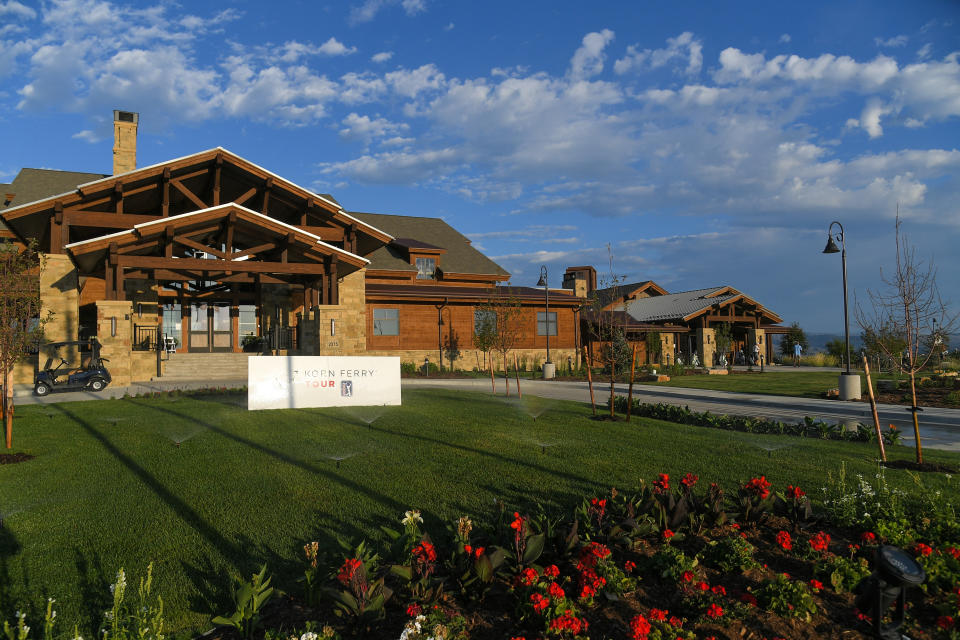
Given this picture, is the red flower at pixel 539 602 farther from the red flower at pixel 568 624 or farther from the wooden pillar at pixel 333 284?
the wooden pillar at pixel 333 284

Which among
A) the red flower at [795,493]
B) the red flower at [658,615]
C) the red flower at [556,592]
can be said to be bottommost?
the red flower at [658,615]

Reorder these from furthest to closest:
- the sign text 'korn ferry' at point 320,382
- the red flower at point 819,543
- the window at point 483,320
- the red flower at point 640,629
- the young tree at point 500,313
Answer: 1. the window at point 483,320
2. the young tree at point 500,313
3. the sign text 'korn ferry' at point 320,382
4. the red flower at point 819,543
5. the red flower at point 640,629

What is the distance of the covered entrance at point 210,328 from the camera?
28562mm

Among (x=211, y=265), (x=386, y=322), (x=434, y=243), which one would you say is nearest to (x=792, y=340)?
(x=434, y=243)

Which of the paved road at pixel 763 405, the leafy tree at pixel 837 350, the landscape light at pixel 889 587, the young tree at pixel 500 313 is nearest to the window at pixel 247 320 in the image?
the paved road at pixel 763 405

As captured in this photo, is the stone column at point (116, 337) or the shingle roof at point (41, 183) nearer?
the stone column at point (116, 337)

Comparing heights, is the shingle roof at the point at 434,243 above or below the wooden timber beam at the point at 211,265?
above

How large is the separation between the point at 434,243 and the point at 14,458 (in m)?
31.3

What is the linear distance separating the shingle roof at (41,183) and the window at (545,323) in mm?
25658

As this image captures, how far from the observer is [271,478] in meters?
7.29

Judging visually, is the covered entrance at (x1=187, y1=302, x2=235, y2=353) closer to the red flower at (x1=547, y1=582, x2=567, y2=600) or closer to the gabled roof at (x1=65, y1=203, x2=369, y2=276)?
the gabled roof at (x1=65, y1=203, x2=369, y2=276)

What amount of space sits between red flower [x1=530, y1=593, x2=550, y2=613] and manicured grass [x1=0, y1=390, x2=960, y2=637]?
197 centimetres

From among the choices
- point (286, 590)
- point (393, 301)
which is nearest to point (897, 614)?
point (286, 590)

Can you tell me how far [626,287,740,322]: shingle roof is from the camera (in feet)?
131
